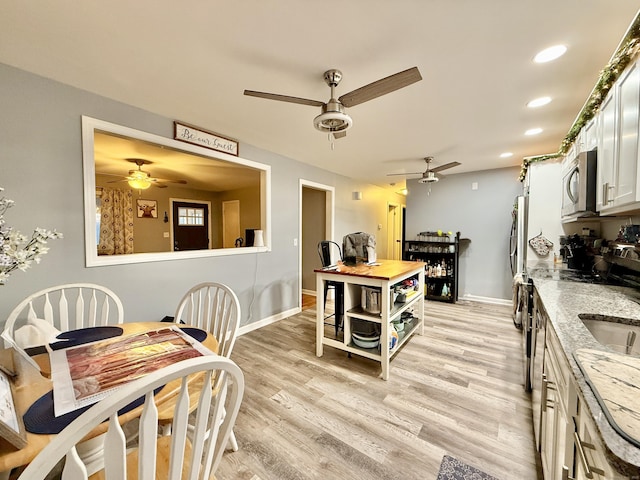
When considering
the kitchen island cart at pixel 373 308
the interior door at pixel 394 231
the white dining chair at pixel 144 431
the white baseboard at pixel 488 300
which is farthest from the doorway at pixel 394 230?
the white dining chair at pixel 144 431

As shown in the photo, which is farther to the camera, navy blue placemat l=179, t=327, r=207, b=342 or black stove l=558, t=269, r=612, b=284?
black stove l=558, t=269, r=612, b=284

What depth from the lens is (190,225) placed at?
6.35 metres

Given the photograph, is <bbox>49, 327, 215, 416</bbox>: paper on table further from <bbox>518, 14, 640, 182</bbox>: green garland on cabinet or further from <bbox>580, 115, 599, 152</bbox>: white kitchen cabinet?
<bbox>580, 115, 599, 152</bbox>: white kitchen cabinet

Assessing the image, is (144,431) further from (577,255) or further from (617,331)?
(577,255)

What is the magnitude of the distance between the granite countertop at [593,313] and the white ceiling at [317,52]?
1.47 m

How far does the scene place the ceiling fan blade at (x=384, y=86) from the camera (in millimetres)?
1438

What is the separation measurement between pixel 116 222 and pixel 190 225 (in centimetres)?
145

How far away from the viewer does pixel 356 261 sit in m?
2.91

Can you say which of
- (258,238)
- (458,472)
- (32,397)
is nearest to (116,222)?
(258,238)

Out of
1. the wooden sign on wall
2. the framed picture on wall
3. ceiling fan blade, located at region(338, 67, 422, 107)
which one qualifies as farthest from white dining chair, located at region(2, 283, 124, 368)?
the framed picture on wall

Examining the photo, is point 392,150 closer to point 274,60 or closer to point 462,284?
point 274,60

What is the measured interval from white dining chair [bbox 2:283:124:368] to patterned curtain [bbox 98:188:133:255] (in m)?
3.69

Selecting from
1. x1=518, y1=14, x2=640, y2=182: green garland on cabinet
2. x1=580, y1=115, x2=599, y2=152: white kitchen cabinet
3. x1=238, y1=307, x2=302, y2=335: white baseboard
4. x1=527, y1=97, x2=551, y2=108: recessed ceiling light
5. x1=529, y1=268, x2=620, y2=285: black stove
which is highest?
x1=527, y1=97, x2=551, y2=108: recessed ceiling light

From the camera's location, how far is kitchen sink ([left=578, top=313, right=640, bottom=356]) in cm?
114
